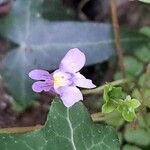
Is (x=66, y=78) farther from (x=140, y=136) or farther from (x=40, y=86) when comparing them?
(x=140, y=136)

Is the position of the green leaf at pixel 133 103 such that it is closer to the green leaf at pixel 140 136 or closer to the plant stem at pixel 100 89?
the plant stem at pixel 100 89

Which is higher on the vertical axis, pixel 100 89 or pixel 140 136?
pixel 100 89

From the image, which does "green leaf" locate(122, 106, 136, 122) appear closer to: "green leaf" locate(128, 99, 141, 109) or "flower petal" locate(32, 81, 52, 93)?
"green leaf" locate(128, 99, 141, 109)

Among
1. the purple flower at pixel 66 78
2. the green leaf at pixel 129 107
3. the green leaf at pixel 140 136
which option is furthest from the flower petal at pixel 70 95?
the green leaf at pixel 140 136

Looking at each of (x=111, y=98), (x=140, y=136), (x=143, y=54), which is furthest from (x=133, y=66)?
(x=111, y=98)

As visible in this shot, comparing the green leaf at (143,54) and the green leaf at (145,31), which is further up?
the green leaf at (145,31)
